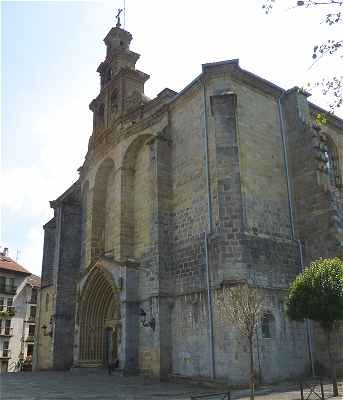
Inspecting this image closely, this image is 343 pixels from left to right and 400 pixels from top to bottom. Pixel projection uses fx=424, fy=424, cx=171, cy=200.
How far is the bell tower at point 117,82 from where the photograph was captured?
78.6ft

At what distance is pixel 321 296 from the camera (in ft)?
35.9

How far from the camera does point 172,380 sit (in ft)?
50.0

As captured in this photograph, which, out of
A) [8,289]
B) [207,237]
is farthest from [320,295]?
[8,289]

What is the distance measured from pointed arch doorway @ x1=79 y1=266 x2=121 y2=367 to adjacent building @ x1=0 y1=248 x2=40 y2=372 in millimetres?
21085

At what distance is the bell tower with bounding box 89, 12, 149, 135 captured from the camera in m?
24.0

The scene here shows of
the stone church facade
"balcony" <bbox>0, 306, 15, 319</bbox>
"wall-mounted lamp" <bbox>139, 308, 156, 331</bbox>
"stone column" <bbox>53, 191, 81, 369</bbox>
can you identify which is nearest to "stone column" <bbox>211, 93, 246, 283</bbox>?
the stone church facade

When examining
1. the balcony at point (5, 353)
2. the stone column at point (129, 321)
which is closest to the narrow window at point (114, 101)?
the stone column at point (129, 321)

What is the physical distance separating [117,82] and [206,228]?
1281 centimetres

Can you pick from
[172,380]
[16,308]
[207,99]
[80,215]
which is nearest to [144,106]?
[207,99]

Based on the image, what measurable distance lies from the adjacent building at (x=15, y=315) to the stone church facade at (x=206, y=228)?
21.1 metres

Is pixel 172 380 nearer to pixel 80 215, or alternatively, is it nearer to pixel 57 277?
pixel 57 277

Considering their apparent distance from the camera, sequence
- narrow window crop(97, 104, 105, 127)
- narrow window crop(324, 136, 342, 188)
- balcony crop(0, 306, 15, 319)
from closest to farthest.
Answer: narrow window crop(324, 136, 342, 188), narrow window crop(97, 104, 105, 127), balcony crop(0, 306, 15, 319)

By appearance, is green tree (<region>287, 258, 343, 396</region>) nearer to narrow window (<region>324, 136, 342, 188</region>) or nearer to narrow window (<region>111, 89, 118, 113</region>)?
narrow window (<region>324, 136, 342, 188</region>)

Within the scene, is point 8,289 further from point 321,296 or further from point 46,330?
point 321,296
